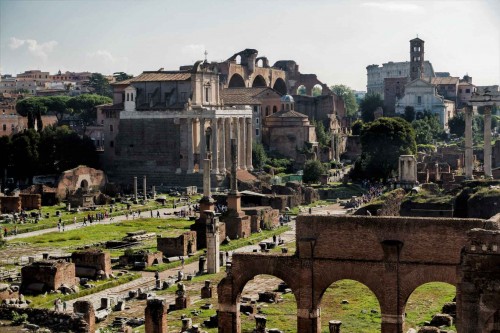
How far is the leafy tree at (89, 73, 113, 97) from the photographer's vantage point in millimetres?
122500

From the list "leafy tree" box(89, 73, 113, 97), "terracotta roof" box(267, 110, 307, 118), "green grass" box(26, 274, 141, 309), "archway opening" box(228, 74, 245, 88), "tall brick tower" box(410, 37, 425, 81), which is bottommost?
"green grass" box(26, 274, 141, 309)

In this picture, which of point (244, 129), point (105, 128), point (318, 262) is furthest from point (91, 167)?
point (318, 262)

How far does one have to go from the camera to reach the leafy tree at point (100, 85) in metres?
122

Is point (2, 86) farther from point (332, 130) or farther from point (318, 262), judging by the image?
point (318, 262)

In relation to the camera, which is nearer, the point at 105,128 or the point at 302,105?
the point at 105,128

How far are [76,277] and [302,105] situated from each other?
216 feet

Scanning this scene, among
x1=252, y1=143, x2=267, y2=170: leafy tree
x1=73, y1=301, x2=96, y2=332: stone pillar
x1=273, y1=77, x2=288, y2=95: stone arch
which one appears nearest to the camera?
x1=73, y1=301, x2=96, y2=332: stone pillar

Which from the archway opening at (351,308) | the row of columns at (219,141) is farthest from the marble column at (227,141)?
the archway opening at (351,308)

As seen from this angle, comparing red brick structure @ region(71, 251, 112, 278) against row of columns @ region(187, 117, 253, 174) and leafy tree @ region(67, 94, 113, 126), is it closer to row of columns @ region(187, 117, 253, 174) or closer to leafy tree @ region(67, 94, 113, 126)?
row of columns @ region(187, 117, 253, 174)

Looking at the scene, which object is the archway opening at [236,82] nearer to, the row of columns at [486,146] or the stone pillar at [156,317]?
the row of columns at [486,146]

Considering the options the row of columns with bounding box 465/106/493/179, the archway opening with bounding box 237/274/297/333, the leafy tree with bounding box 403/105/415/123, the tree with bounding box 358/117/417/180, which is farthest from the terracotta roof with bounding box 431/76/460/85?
the archway opening with bounding box 237/274/297/333

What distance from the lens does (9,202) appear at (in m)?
54.8

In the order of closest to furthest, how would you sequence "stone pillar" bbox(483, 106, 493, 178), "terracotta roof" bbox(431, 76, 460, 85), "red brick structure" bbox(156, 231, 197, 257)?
"red brick structure" bbox(156, 231, 197, 257) < "stone pillar" bbox(483, 106, 493, 178) < "terracotta roof" bbox(431, 76, 460, 85)

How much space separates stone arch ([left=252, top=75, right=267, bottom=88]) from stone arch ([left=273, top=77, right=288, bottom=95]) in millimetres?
5128
